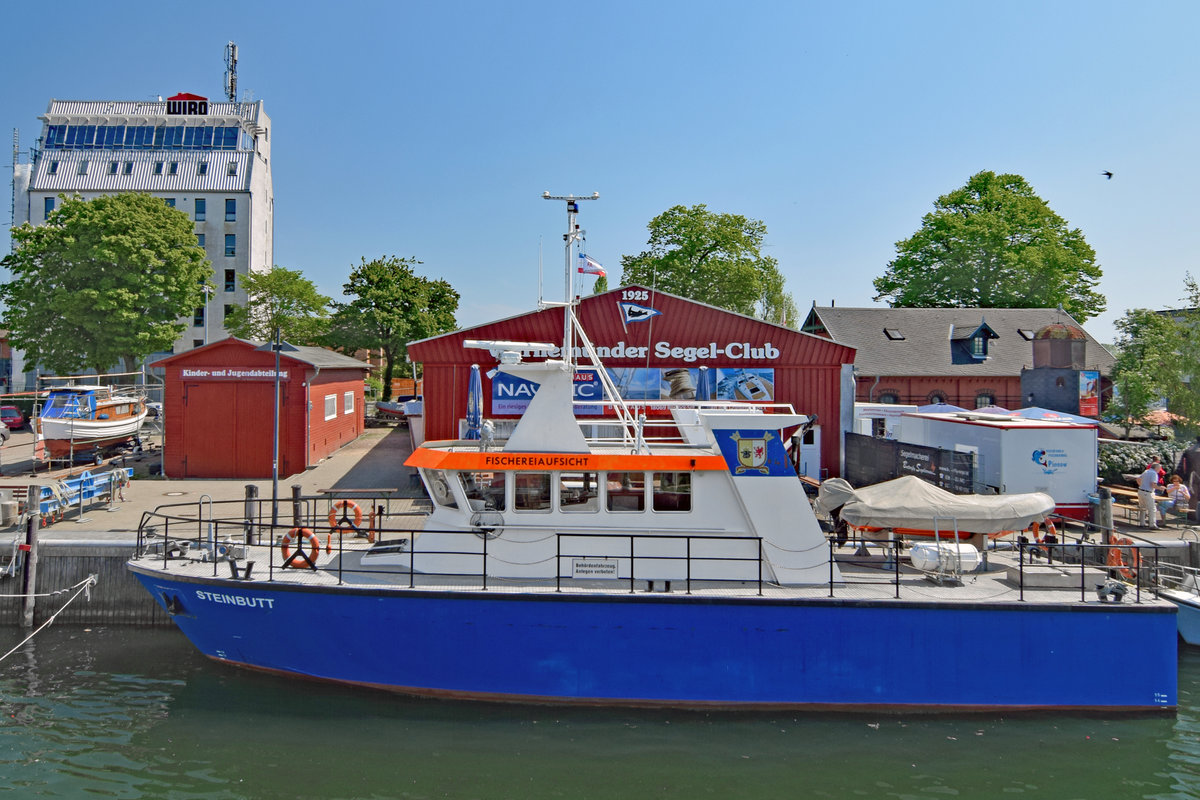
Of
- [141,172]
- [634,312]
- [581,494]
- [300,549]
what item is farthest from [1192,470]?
[141,172]

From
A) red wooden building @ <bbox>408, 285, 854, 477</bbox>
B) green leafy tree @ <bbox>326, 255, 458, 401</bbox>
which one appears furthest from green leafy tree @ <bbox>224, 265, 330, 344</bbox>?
red wooden building @ <bbox>408, 285, 854, 477</bbox>

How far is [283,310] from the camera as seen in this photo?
4097cm

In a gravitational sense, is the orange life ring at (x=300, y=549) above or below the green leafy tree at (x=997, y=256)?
below

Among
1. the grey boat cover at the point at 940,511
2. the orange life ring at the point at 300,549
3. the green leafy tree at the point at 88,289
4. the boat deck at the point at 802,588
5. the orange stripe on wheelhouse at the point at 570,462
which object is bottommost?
the boat deck at the point at 802,588

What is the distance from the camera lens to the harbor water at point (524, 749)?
331 inches

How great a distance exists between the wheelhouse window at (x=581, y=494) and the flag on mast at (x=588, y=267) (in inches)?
116

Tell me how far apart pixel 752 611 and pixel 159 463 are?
20228 millimetres

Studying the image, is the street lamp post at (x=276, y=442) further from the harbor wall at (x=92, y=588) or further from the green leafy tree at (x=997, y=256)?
the green leafy tree at (x=997, y=256)

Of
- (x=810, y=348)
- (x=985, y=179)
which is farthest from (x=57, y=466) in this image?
(x=985, y=179)

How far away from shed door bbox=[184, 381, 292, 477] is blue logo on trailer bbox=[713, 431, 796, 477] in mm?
15735

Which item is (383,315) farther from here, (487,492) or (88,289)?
(487,492)

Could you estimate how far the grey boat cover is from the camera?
1097 centimetres

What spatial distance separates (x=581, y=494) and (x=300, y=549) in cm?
389

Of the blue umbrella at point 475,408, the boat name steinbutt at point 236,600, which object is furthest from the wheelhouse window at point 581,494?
the boat name steinbutt at point 236,600
